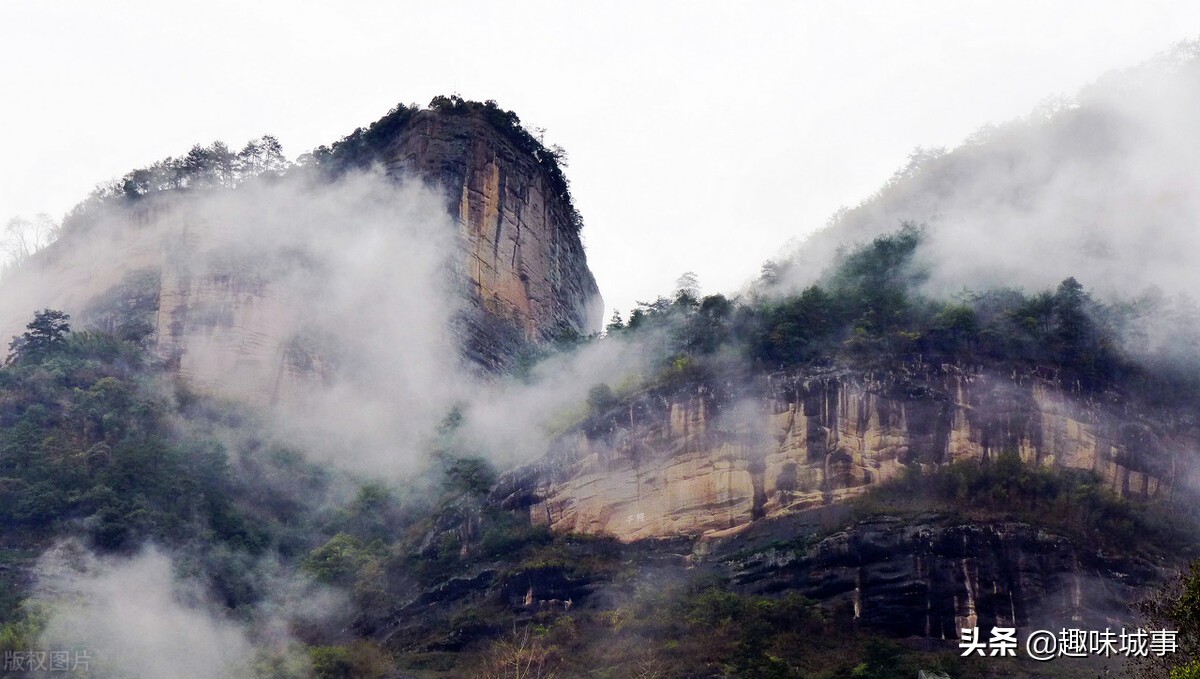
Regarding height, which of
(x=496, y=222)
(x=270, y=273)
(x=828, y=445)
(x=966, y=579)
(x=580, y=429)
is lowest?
(x=966, y=579)

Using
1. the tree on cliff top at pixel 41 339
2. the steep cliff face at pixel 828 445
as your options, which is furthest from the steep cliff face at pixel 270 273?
the steep cliff face at pixel 828 445

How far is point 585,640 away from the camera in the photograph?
4569cm

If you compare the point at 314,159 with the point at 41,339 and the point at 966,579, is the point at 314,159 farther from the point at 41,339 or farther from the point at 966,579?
the point at 966,579

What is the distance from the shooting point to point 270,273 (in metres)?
68.3

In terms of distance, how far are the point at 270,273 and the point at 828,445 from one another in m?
30.3

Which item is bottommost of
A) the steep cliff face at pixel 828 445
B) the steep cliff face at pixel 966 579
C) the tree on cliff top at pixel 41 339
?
the steep cliff face at pixel 966 579

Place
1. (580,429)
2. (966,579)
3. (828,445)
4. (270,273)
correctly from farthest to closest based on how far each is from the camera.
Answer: (270,273)
(580,429)
(828,445)
(966,579)

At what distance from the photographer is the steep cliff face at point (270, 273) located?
66.2 m

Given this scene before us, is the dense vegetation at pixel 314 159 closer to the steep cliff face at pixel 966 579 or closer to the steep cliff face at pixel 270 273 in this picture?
the steep cliff face at pixel 270 273

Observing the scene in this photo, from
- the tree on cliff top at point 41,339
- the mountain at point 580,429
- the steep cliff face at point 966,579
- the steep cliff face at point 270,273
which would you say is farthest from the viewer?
the steep cliff face at point 270,273

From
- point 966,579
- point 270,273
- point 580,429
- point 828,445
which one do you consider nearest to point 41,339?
point 270,273

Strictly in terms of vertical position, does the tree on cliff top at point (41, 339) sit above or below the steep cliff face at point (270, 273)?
below

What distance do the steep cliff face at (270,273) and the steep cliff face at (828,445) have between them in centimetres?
1763

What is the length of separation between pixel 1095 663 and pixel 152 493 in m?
32.6
